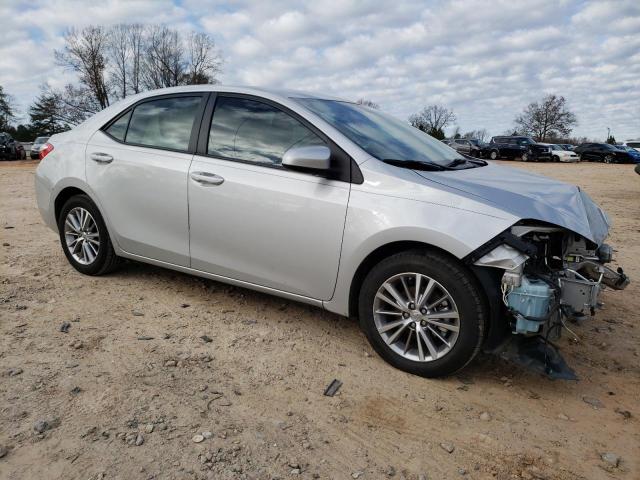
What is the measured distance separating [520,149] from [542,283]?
33.9m

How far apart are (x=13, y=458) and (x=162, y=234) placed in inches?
79.2

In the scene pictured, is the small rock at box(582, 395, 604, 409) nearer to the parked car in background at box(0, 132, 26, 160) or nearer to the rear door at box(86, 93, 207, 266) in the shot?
the rear door at box(86, 93, 207, 266)

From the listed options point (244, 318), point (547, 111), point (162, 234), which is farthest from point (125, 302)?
point (547, 111)

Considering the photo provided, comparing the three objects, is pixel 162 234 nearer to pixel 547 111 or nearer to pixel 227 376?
pixel 227 376

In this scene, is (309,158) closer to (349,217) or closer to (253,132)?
(349,217)

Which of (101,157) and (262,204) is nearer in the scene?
(262,204)

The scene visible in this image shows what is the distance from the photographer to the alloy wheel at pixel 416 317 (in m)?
2.93

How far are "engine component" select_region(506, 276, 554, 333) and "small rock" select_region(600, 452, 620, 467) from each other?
0.65 m

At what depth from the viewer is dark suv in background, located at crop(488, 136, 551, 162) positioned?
110 feet

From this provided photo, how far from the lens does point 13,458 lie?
2227 millimetres

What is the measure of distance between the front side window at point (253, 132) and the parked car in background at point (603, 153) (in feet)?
118

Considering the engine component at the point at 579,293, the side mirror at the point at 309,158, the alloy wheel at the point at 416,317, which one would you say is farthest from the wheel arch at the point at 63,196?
the engine component at the point at 579,293

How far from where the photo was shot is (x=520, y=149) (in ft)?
111

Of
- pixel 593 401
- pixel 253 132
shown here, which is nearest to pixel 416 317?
pixel 593 401
